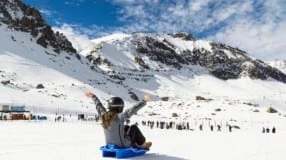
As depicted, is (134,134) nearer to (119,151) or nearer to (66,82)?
(119,151)

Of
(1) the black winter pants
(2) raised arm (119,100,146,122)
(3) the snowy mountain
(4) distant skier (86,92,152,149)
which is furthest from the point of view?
(3) the snowy mountain

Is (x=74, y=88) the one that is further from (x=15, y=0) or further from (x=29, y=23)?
(x=15, y=0)

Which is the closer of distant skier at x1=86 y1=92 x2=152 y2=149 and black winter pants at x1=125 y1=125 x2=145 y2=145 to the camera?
distant skier at x1=86 y1=92 x2=152 y2=149

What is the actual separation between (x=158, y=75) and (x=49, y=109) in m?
135

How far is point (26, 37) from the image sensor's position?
13862 cm

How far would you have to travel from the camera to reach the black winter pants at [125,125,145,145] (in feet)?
33.3

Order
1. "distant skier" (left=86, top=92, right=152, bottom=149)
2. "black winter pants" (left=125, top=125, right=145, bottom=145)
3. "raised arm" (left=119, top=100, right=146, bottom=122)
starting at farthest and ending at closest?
"black winter pants" (left=125, top=125, right=145, bottom=145), "distant skier" (left=86, top=92, right=152, bottom=149), "raised arm" (left=119, top=100, right=146, bottom=122)

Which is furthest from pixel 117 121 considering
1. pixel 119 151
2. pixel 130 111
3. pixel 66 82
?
pixel 66 82

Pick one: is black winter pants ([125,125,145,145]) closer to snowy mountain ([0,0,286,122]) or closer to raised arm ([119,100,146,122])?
raised arm ([119,100,146,122])

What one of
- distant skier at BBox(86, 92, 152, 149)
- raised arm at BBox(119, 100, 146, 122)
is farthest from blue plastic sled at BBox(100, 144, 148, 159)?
raised arm at BBox(119, 100, 146, 122)

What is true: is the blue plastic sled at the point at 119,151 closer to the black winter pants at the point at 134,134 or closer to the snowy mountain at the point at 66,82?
the black winter pants at the point at 134,134

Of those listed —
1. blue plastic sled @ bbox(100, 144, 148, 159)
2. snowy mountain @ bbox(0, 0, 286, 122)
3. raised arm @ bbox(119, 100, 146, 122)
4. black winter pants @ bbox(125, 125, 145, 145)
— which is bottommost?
blue plastic sled @ bbox(100, 144, 148, 159)

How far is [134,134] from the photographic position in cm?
1029

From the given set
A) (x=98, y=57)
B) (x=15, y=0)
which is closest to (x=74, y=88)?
(x=15, y=0)
